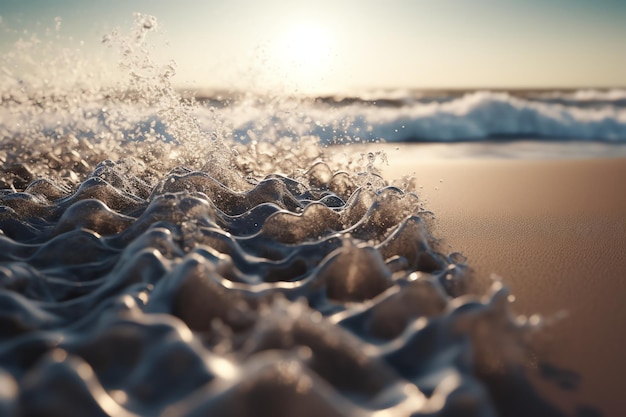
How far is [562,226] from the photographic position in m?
3.26

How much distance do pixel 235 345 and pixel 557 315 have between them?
1.05 metres

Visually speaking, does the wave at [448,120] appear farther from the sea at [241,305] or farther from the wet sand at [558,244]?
the sea at [241,305]

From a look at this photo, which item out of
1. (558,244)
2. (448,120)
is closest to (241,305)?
(558,244)

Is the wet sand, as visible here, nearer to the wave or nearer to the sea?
the sea

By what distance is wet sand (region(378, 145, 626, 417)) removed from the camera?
165 cm

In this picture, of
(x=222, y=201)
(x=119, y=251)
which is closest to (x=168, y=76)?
(x=222, y=201)

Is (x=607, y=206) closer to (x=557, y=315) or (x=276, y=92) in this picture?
(x=557, y=315)

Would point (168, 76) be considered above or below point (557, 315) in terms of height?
above

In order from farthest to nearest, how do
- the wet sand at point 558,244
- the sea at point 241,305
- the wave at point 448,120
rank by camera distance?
1. the wave at point 448,120
2. the wet sand at point 558,244
3. the sea at point 241,305

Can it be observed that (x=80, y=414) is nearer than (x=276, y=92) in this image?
Yes

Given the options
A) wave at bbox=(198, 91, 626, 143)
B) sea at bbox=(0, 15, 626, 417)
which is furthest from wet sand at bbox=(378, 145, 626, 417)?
wave at bbox=(198, 91, 626, 143)

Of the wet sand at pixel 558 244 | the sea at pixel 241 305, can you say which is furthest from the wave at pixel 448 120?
the sea at pixel 241 305

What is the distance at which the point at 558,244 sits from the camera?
2889mm

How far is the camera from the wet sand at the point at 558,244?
1654 millimetres
